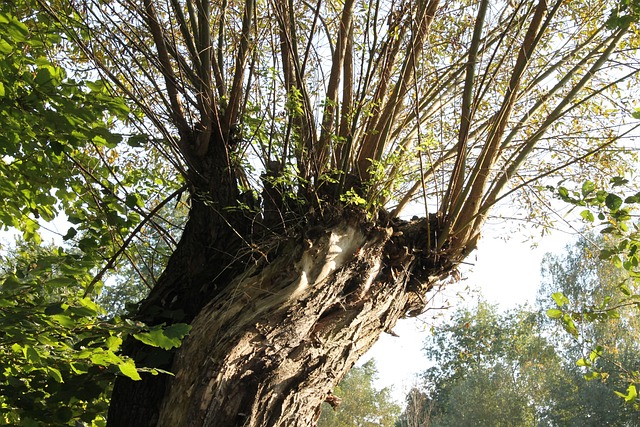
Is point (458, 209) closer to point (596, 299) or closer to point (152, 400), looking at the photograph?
point (152, 400)

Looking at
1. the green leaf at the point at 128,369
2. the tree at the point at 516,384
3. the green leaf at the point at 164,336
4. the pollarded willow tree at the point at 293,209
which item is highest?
the tree at the point at 516,384

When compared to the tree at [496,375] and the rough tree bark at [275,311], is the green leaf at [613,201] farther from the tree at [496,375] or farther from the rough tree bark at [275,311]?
the tree at [496,375]

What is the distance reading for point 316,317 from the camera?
251 centimetres

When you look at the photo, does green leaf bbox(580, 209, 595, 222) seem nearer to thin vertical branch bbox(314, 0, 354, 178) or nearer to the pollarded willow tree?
the pollarded willow tree

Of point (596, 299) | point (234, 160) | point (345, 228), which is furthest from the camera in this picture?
point (596, 299)

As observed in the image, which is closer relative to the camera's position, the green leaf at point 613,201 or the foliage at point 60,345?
the foliage at point 60,345

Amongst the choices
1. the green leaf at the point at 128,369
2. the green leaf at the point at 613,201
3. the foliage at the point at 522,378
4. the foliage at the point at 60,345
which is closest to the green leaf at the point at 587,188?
the green leaf at the point at 613,201

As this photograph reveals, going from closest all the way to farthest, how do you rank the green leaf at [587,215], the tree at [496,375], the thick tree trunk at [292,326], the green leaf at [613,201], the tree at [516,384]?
the thick tree trunk at [292,326], the green leaf at [613,201], the green leaf at [587,215], the tree at [516,384], the tree at [496,375]

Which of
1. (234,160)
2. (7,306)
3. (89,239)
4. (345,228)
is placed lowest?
(7,306)

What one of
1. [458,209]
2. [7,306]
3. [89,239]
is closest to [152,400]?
[7,306]

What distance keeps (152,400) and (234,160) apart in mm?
1151

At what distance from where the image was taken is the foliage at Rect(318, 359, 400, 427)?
21.6 m

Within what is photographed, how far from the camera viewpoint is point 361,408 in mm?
22000

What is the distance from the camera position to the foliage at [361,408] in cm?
2159
